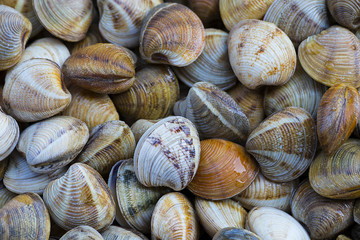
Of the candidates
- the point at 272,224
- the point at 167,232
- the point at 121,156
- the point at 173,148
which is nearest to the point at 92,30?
the point at 121,156

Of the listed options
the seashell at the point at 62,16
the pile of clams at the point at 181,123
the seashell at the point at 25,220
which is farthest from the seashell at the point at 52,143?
the seashell at the point at 62,16

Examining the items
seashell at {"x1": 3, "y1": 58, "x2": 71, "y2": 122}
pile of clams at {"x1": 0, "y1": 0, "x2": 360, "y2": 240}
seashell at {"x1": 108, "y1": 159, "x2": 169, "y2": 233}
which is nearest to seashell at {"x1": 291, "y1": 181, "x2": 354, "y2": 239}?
pile of clams at {"x1": 0, "y1": 0, "x2": 360, "y2": 240}

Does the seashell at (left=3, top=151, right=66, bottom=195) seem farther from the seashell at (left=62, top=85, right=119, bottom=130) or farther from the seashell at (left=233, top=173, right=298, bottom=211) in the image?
the seashell at (left=233, top=173, right=298, bottom=211)

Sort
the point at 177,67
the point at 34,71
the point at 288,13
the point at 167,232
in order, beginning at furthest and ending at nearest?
1. the point at 177,67
2. the point at 288,13
3. the point at 34,71
4. the point at 167,232

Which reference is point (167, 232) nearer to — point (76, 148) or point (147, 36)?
point (76, 148)

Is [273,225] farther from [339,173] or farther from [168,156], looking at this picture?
[168,156]

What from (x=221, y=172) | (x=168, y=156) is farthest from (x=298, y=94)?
(x=168, y=156)

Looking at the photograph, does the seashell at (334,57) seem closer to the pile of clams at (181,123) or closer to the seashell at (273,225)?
the pile of clams at (181,123)
